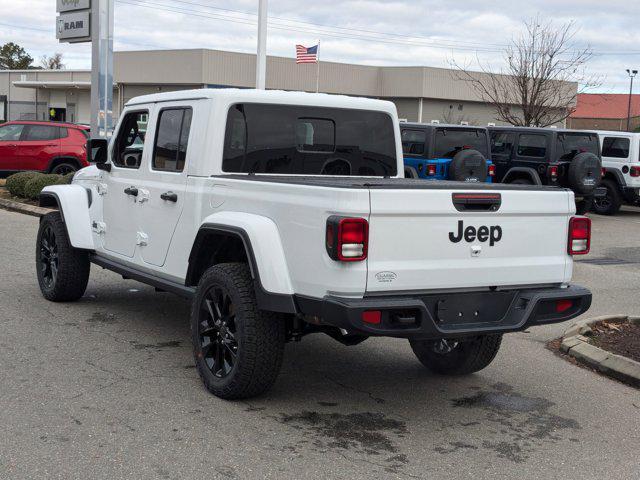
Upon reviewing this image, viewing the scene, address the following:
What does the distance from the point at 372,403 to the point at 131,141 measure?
3202 mm

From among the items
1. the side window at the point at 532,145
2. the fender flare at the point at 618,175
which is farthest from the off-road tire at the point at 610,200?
the side window at the point at 532,145

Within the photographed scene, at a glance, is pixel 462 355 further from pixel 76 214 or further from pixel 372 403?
pixel 76 214

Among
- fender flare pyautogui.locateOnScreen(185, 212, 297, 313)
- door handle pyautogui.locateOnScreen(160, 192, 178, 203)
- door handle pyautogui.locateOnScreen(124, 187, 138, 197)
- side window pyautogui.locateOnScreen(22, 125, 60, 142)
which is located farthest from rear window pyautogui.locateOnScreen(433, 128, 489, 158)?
fender flare pyautogui.locateOnScreen(185, 212, 297, 313)

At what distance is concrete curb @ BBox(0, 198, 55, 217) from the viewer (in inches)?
663

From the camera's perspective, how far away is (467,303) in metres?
5.13

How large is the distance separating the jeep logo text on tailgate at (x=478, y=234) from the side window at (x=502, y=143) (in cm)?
1487

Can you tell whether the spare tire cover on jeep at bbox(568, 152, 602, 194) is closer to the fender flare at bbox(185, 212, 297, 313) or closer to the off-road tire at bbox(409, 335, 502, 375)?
the off-road tire at bbox(409, 335, 502, 375)

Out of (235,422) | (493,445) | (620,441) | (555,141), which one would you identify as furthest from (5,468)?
(555,141)

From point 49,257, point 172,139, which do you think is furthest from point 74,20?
point 172,139

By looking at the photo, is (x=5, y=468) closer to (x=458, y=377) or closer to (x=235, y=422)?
(x=235, y=422)

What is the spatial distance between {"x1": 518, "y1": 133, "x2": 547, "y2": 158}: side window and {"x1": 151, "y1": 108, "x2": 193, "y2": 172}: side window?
45.4ft

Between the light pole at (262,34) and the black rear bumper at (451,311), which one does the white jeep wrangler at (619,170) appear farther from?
the black rear bumper at (451,311)

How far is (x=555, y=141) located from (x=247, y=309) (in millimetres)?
15087

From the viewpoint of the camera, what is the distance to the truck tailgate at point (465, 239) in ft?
15.8
